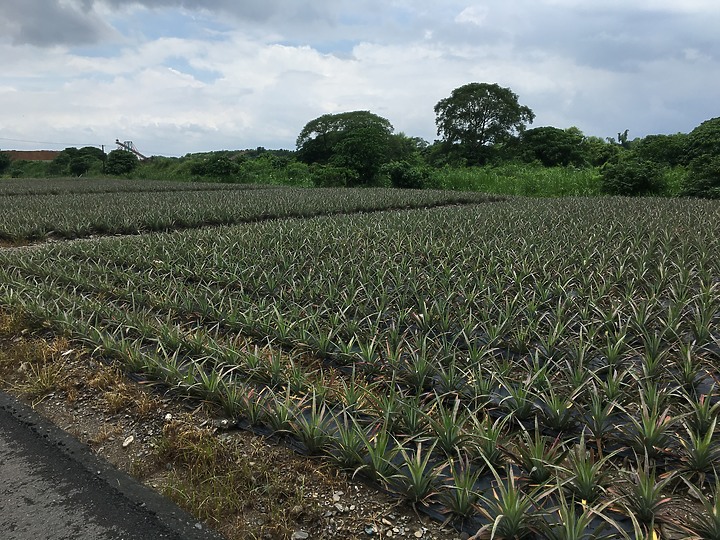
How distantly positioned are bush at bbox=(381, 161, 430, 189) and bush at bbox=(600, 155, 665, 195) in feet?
32.2

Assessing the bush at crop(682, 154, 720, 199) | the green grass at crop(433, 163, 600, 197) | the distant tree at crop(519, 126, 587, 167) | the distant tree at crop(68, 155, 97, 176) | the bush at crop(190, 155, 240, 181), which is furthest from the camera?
the distant tree at crop(68, 155, 97, 176)

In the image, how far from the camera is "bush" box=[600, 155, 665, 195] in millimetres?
18375

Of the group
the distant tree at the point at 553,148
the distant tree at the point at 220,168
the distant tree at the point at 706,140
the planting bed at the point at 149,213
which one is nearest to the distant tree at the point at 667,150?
the distant tree at the point at 706,140

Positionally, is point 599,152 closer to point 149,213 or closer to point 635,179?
point 635,179

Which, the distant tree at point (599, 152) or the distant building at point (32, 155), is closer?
the distant tree at point (599, 152)

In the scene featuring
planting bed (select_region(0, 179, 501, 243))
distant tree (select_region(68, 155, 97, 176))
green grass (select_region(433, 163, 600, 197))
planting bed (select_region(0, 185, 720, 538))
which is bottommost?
planting bed (select_region(0, 185, 720, 538))

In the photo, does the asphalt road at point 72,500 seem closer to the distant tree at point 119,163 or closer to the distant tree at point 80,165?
the distant tree at point 119,163

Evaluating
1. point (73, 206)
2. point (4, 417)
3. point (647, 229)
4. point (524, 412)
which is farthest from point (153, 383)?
point (73, 206)

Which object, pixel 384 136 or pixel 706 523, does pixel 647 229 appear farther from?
pixel 384 136

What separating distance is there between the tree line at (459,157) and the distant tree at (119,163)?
0.27ft

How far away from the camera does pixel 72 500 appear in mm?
2301

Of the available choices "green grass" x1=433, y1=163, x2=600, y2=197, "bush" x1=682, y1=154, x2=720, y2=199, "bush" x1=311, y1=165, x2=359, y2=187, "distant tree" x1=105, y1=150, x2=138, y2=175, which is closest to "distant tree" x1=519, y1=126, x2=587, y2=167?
"green grass" x1=433, y1=163, x2=600, y2=197

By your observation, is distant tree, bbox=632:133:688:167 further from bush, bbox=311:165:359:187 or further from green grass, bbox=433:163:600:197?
bush, bbox=311:165:359:187

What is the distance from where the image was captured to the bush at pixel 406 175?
27.0 meters
